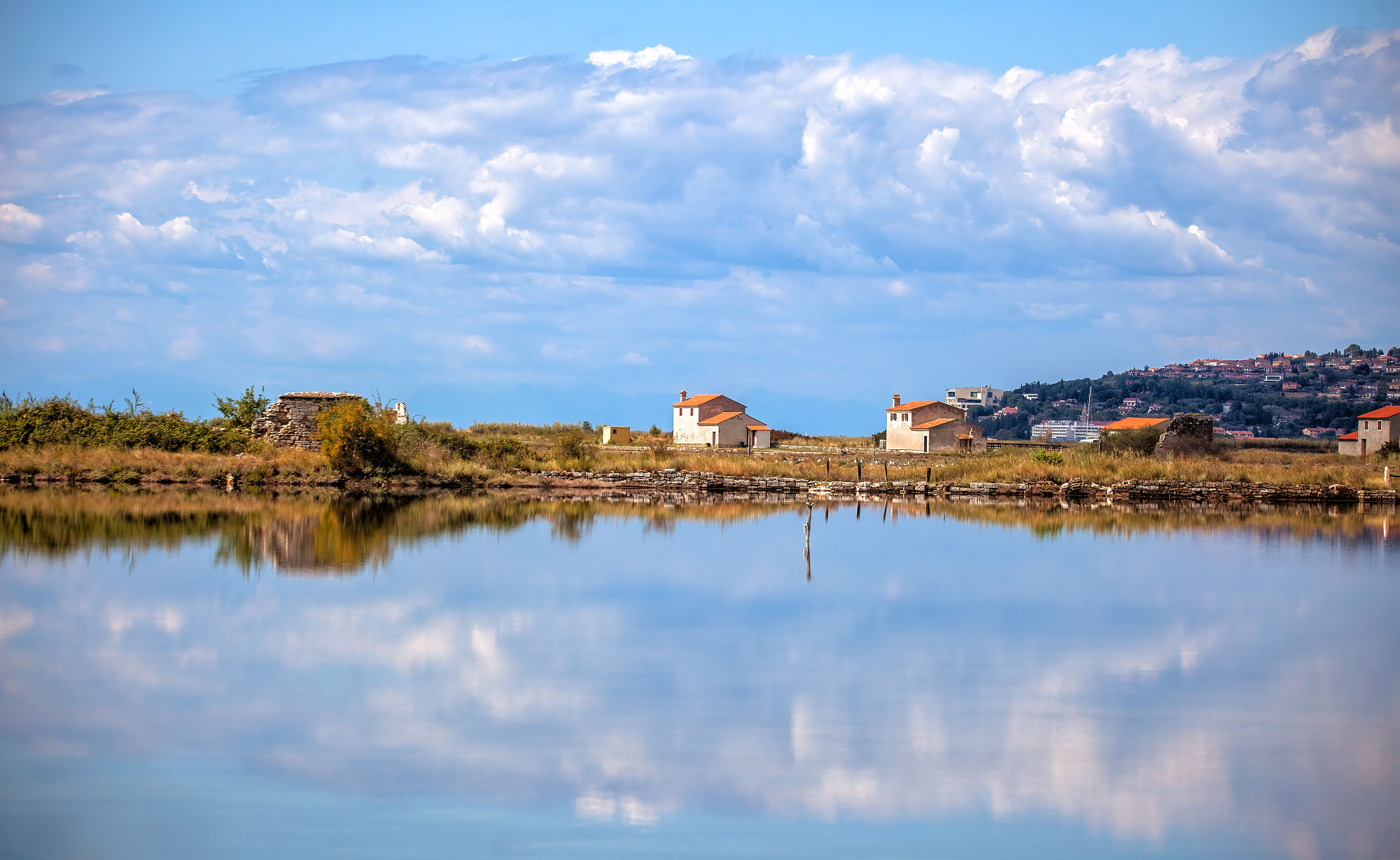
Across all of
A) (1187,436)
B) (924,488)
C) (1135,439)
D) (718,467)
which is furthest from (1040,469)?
(1135,439)

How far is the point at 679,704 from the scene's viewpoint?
9.34 meters

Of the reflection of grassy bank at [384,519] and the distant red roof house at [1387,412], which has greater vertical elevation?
the distant red roof house at [1387,412]

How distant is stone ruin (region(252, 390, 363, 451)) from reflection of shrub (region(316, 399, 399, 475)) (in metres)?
1.95

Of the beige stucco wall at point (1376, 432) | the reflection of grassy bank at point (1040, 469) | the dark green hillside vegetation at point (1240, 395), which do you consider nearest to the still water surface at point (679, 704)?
the reflection of grassy bank at point (1040, 469)

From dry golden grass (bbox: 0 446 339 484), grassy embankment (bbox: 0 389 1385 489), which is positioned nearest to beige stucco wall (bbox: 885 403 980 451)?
grassy embankment (bbox: 0 389 1385 489)

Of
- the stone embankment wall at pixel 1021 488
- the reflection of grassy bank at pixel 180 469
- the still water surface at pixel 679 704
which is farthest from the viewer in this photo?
the stone embankment wall at pixel 1021 488

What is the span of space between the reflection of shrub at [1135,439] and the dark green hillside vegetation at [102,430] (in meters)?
30.1

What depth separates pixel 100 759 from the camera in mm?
7703

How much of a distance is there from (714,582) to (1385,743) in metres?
8.53

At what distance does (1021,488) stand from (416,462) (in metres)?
16.4

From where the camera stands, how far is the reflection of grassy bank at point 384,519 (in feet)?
57.2

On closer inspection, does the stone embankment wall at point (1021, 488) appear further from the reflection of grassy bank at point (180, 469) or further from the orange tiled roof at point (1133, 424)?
the orange tiled roof at point (1133, 424)

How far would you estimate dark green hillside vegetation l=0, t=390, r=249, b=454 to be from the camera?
31797 millimetres

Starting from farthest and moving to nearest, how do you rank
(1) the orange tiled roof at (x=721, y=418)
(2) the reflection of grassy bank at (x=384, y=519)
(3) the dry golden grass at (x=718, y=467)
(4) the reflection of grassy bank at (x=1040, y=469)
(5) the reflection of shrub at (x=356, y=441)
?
(1) the orange tiled roof at (x=721, y=418), (4) the reflection of grassy bank at (x=1040, y=469), (3) the dry golden grass at (x=718, y=467), (5) the reflection of shrub at (x=356, y=441), (2) the reflection of grassy bank at (x=384, y=519)
